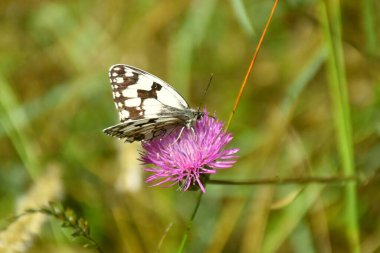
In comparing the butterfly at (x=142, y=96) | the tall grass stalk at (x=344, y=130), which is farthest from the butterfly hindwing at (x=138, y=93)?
the tall grass stalk at (x=344, y=130)

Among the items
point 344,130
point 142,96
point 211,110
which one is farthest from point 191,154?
point 211,110

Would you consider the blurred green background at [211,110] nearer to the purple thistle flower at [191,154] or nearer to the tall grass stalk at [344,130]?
the tall grass stalk at [344,130]

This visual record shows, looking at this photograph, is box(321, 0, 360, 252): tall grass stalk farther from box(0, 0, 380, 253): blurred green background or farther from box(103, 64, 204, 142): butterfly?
box(103, 64, 204, 142): butterfly

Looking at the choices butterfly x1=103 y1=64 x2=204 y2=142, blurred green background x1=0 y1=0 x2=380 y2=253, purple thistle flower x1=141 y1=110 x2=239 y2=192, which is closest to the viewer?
purple thistle flower x1=141 y1=110 x2=239 y2=192

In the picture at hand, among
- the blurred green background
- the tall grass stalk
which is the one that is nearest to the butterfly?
the blurred green background

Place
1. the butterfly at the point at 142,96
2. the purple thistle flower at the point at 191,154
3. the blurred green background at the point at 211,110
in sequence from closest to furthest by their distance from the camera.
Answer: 1. the purple thistle flower at the point at 191,154
2. the butterfly at the point at 142,96
3. the blurred green background at the point at 211,110

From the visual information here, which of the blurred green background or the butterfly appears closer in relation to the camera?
the butterfly

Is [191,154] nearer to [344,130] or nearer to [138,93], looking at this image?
[138,93]
